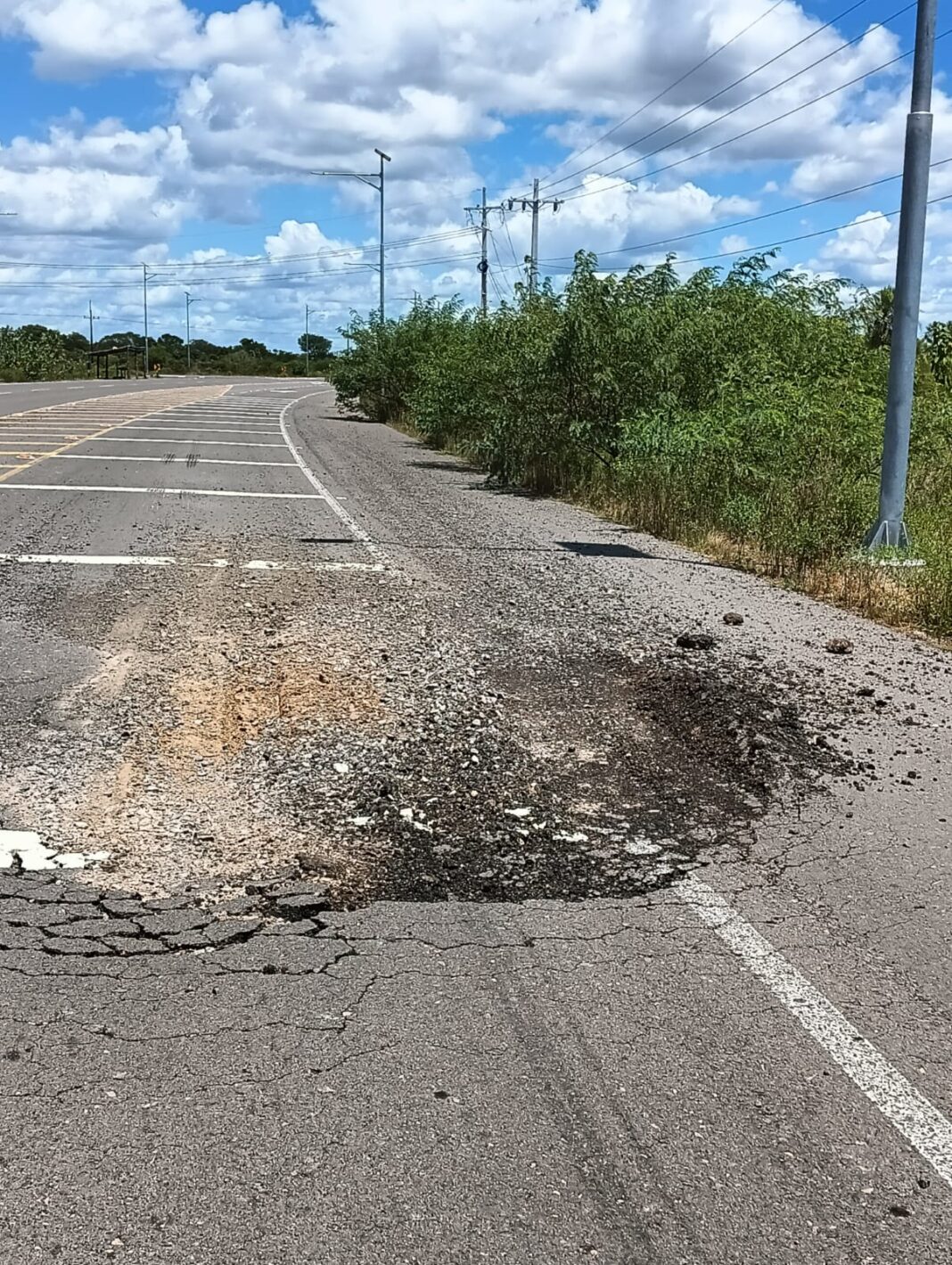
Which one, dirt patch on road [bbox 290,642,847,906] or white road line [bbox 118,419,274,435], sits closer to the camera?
dirt patch on road [bbox 290,642,847,906]

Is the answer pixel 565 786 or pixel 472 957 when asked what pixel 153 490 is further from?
pixel 472 957

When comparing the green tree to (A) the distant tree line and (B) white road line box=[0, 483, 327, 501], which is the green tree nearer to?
(A) the distant tree line

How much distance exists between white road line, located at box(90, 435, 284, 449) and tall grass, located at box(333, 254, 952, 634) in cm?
520

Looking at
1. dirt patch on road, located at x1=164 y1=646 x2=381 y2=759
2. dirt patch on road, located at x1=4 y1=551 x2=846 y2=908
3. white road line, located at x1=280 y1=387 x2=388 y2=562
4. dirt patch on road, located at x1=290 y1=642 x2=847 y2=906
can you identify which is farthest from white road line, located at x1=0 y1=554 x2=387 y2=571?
dirt patch on road, located at x1=290 y1=642 x2=847 y2=906

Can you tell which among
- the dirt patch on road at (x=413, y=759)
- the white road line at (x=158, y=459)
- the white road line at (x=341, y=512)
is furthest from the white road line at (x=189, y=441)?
the dirt patch on road at (x=413, y=759)

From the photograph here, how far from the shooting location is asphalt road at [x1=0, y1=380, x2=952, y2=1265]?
9.03ft

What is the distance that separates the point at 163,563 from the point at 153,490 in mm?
6076

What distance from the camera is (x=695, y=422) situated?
1577 centimetres

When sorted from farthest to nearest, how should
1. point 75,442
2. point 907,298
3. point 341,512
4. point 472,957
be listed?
1. point 75,442
2. point 341,512
3. point 907,298
4. point 472,957

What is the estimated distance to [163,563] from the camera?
11133 millimetres

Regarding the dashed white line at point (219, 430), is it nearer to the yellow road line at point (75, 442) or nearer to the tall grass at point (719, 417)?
the yellow road line at point (75, 442)

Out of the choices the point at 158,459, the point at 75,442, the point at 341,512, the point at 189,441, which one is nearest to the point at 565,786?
the point at 341,512

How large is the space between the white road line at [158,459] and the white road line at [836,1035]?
59.1 feet

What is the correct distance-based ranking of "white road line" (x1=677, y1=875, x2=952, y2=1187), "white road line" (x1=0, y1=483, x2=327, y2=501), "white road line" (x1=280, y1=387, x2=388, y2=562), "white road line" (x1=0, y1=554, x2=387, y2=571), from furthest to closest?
"white road line" (x1=0, y1=483, x2=327, y2=501), "white road line" (x1=280, y1=387, x2=388, y2=562), "white road line" (x1=0, y1=554, x2=387, y2=571), "white road line" (x1=677, y1=875, x2=952, y2=1187)
